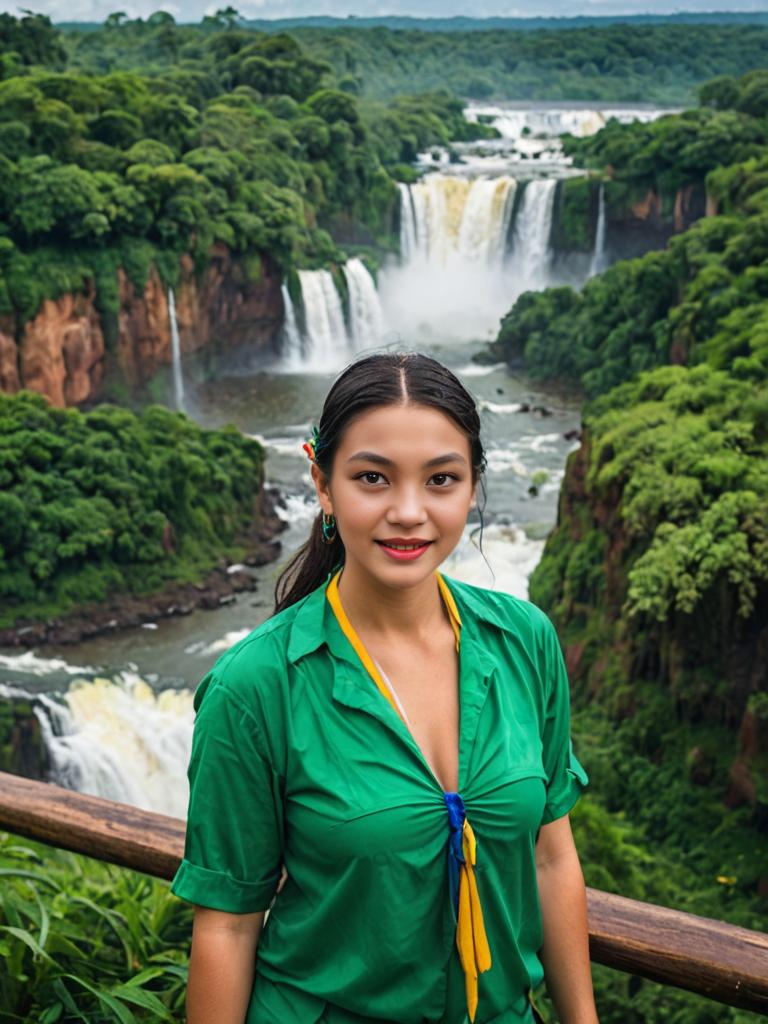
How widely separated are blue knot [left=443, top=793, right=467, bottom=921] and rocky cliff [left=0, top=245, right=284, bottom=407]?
2287cm

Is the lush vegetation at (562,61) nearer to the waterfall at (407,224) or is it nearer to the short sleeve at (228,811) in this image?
the waterfall at (407,224)

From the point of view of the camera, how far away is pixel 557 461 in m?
24.1

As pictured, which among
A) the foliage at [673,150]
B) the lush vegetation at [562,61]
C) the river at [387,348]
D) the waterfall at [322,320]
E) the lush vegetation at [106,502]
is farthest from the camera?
the lush vegetation at [562,61]

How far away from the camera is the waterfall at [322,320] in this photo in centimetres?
3092

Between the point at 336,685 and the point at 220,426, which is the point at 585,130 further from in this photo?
the point at 336,685

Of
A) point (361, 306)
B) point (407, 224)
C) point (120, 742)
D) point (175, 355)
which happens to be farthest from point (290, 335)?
point (120, 742)

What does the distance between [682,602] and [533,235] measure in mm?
25508

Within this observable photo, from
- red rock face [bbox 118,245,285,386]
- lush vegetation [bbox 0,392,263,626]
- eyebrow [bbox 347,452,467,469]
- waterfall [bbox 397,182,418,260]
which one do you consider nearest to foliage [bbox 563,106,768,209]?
waterfall [bbox 397,182,418,260]

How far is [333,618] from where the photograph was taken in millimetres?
2055

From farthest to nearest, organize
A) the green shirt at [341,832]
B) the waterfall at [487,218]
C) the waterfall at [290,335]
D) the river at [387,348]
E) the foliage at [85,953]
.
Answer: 1. the waterfall at [487,218]
2. the waterfall at [290,335]
3. the river at [387,348]
4. the foliage at [85,953]
5. the green shirt at [341,832]

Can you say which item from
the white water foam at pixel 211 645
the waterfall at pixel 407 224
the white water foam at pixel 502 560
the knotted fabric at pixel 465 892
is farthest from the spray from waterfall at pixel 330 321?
the knotted fabric at pixel 465 892

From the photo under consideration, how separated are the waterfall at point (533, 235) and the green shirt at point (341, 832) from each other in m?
34.5

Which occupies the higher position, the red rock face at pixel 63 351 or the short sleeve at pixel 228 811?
the short sleeve at pixel 228 811

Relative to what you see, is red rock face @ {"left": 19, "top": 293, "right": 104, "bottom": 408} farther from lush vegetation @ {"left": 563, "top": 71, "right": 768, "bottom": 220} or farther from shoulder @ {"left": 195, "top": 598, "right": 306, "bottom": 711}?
shoulder @ {"left": 195, "top": 598, "right": 306, "bottom": 711}
